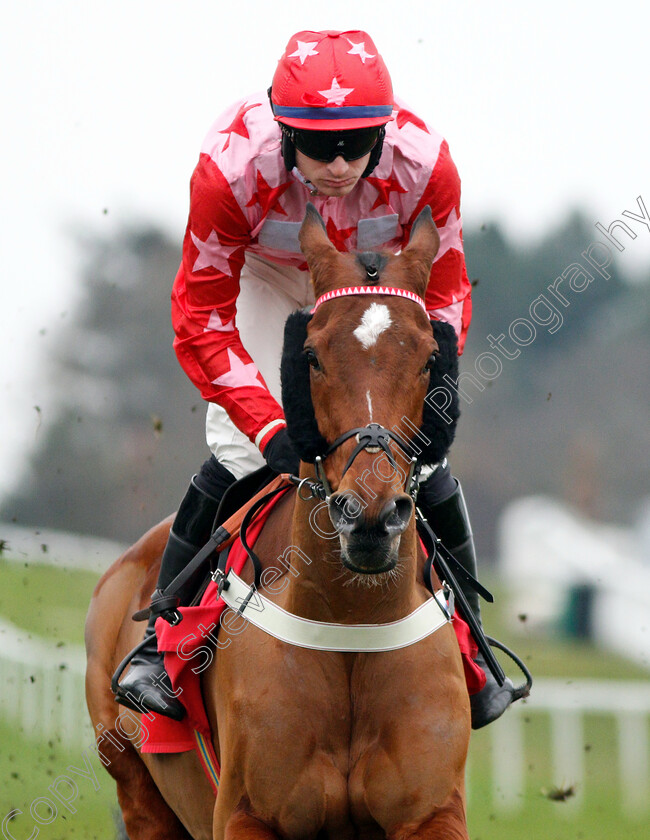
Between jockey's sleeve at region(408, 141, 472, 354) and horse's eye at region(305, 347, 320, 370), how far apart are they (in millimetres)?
884

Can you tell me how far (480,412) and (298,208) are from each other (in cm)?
868

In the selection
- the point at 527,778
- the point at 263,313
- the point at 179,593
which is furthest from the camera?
the point at 527,778

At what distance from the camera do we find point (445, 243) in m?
3.61

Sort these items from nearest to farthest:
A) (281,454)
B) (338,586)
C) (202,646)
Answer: (338,586) < (281,454) < (202,646)

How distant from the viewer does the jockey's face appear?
3.23 metres

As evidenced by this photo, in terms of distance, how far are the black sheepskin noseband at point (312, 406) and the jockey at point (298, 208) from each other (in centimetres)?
40

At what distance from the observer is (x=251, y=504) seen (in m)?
3.46

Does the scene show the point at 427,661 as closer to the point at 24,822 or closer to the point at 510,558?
the point at 24,822

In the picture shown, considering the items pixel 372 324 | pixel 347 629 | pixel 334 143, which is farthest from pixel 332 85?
pixel 347 629

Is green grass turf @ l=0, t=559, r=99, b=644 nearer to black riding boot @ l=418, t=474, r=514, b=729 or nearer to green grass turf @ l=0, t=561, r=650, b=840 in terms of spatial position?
green grass turf @ l=0, t=561, r=650, b=840

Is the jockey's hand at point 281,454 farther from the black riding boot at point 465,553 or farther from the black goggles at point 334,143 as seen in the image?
the black goggles at point 334,143

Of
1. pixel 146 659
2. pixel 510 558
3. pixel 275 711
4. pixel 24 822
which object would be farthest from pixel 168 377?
pixel 275 711

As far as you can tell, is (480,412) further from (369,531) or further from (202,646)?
(369,531)

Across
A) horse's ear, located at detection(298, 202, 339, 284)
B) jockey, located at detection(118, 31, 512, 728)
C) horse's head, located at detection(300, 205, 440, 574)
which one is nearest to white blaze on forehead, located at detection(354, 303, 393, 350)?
horse's head, located at detection(300, 205, 440, 574)
